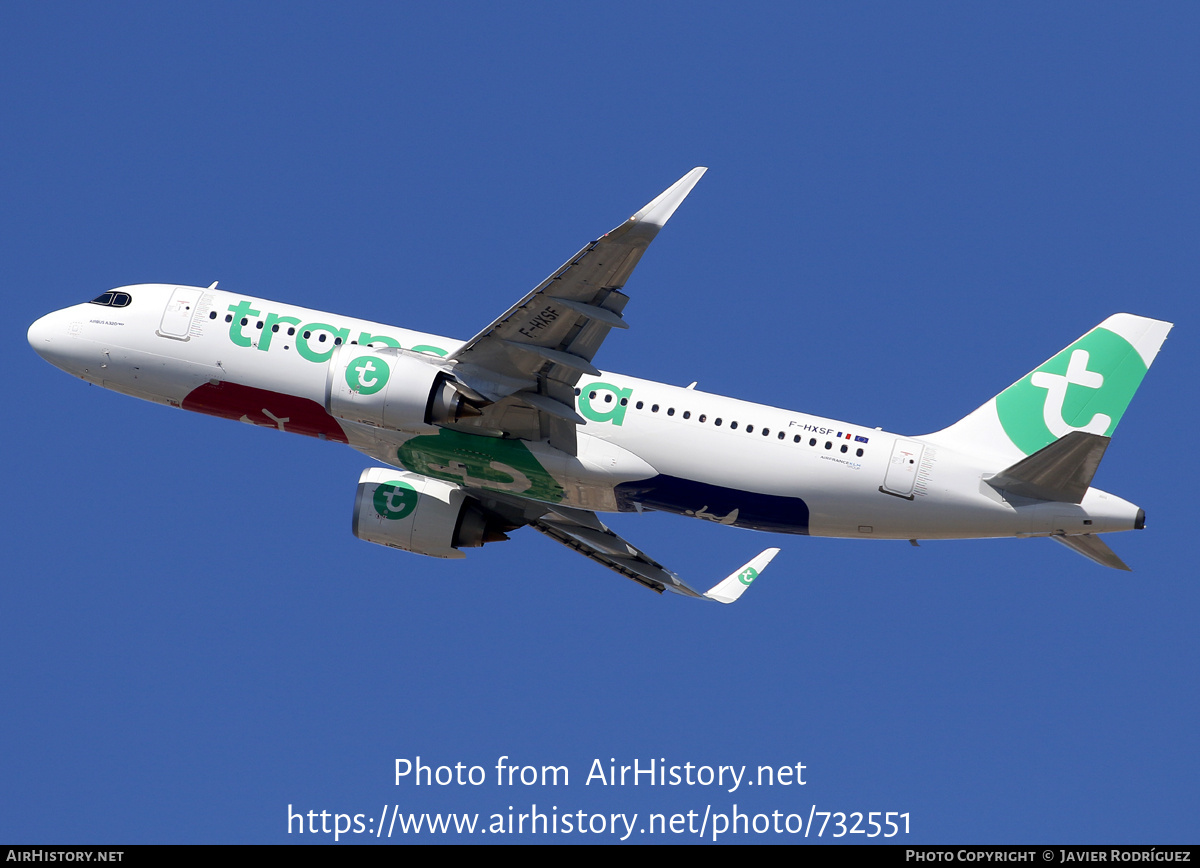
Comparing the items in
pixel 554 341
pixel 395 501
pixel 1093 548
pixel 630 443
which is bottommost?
pixel 1093 548

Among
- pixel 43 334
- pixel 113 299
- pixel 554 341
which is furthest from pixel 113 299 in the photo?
pixel 554 341

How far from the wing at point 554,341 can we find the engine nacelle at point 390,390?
665 mm

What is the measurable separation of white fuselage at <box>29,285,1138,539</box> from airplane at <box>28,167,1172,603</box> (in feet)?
0.16

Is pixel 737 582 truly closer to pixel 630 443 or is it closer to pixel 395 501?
pixel 630 443

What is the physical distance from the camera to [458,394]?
30.6 m

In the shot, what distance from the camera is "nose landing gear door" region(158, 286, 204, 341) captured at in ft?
110

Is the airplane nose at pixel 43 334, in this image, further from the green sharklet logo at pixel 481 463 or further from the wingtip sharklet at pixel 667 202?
the wingtip sharklet at pixel 667 202

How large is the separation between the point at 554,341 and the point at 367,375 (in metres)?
4.53

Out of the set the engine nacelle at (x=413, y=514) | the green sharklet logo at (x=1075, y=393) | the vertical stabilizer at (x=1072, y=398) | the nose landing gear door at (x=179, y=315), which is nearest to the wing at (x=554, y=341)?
the engine nacelle at (x=413, y=514)

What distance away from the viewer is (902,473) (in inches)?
1239

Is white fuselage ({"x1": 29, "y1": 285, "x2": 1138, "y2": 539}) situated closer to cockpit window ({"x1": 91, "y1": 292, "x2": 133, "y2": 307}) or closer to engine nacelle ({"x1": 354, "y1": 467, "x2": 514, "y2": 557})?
cockpit window ({"x1": 91, "y1": 292, "x2": 133, "y2": 307})

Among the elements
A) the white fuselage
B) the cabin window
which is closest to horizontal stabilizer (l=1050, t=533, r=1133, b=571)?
the white fuselage
